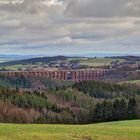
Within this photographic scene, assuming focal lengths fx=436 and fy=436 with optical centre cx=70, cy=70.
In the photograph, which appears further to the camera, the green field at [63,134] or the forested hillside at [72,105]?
the forested hillside at [72,105]

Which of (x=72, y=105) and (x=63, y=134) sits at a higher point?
(x=63, y=134)

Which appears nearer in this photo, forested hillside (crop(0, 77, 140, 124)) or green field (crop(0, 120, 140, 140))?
green field (crop(0, 120, 140, 140))

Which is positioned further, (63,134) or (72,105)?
(72,105)

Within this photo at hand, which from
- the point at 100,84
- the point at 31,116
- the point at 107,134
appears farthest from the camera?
the point at 100,84

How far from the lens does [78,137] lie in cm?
2422

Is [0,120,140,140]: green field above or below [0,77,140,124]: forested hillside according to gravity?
above

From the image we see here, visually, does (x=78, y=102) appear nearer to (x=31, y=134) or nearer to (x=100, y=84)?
(x=100, y=84)

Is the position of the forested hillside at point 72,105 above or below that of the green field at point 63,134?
below

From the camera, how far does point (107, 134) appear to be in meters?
25.9

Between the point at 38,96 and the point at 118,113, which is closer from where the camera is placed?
the point at 118,113

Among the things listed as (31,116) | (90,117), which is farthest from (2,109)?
(90,117)

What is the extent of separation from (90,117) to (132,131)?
7369cm

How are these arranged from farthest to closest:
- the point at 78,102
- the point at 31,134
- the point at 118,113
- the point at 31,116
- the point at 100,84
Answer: the point at 100,84 → the point at 78,102 → the point at 31,116 → the point at 118,113 → the point at 31,134

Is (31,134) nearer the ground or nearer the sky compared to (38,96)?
nearer the sky
